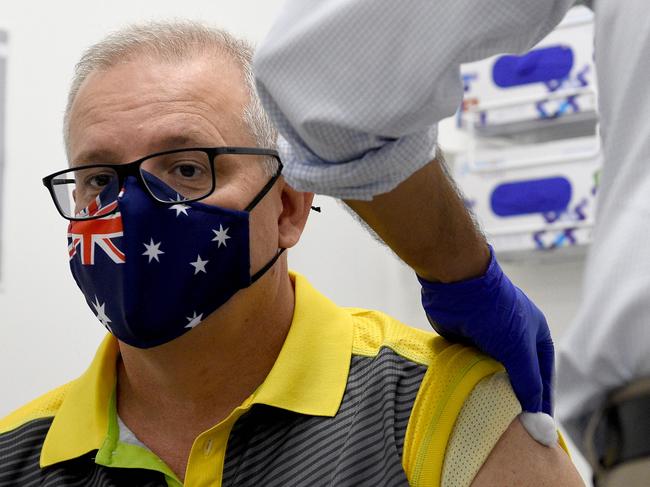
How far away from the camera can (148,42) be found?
1585mm

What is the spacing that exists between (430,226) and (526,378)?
321mm

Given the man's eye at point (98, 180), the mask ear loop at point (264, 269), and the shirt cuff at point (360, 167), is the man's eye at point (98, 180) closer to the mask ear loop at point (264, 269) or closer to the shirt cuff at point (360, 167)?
the mask ear loop at point (264, 269)

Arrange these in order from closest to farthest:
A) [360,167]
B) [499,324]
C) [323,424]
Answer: [360,167]
[499,324]
[323,424]

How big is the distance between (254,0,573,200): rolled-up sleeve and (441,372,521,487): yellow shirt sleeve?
654 millimetres

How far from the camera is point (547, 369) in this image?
59.3 inches

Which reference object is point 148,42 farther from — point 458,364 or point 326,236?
point 326,236

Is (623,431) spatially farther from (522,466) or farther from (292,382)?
(292,382)

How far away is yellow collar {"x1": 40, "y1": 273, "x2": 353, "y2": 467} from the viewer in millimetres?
1495

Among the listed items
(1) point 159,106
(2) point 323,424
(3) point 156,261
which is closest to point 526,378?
(2) point 323,424

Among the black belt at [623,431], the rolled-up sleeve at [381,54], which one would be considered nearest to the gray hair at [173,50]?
the rolled-up sleeve at [381,54]

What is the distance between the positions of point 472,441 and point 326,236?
211 cm

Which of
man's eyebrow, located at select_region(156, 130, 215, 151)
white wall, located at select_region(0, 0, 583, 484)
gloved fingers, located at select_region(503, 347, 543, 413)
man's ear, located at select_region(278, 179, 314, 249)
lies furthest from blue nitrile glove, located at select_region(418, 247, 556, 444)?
white wall, located at select_region(0, 0, 583, 484)

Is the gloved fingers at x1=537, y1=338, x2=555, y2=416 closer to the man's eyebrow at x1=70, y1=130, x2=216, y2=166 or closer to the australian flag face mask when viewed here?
the australian flag face mask

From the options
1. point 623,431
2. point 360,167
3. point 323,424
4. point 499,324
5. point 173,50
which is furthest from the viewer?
point 173,50
